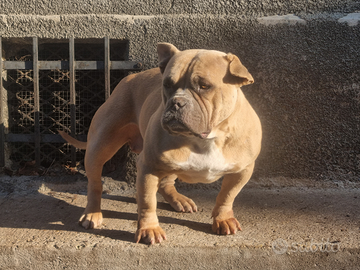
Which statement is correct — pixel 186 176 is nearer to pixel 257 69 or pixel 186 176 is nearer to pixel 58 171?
pixel 257 69

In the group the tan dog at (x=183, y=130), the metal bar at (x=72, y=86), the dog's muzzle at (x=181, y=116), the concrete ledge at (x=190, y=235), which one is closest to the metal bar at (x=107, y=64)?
the metal bar at (x=72, y=86)

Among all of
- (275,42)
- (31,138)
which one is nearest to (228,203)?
(275,42)

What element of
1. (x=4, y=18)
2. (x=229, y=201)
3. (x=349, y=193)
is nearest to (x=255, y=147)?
(x=229, y=201)

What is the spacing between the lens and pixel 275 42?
11.1 feet

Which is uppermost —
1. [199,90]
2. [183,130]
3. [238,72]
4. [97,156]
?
[238,72]

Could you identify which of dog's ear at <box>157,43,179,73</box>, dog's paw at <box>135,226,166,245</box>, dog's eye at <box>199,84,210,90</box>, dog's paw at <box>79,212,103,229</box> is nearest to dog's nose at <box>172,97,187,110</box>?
dog's eye at <box>199,84,210,90</box>

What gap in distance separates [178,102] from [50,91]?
2125 millimetres

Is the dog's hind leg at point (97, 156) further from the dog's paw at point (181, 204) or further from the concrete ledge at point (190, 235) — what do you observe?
the dog's paw at point (181, 204)

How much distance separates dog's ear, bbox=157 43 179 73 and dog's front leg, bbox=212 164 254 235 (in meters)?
0.90

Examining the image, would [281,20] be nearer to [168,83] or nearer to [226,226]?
[168,83]

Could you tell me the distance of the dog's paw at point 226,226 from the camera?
2539 millimetres

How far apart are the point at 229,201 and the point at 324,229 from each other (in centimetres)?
69

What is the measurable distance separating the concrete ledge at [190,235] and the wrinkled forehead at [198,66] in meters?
1.08

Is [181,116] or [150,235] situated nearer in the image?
[181,116]
